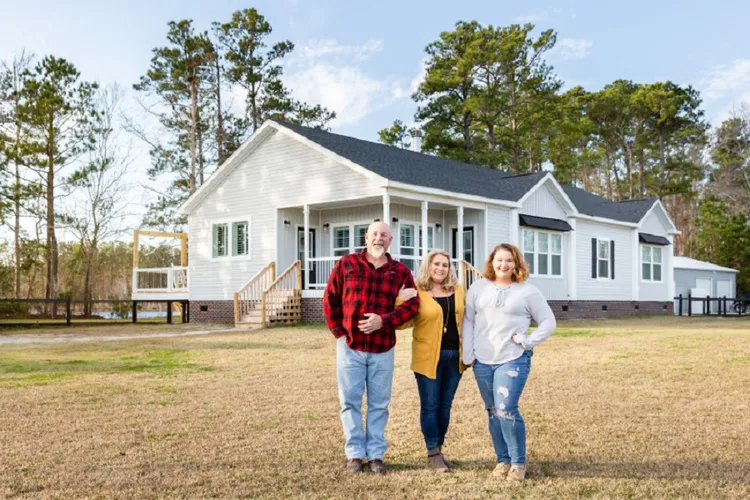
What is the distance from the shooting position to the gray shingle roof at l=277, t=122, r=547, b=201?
18.8m

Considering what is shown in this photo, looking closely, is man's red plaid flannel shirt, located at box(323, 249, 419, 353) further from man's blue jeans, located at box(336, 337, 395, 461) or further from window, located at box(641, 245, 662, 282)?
window, located at box(641, 245, 662, 282)

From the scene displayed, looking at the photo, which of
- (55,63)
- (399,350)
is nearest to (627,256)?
(399,350)

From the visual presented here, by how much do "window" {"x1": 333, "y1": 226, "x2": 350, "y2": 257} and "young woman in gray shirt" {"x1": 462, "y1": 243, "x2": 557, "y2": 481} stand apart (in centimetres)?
1584

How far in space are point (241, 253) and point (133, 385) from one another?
13.1m

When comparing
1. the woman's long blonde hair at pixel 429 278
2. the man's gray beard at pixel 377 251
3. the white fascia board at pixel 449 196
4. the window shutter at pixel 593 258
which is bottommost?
the woman's long blonde hair at pixel 429 278

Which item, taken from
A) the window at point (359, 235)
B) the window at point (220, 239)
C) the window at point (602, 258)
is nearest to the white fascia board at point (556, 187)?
the window at point (602, 258)

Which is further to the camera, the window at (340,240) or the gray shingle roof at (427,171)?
the window at (340,240)

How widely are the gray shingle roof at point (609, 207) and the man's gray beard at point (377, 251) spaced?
20.6 meters

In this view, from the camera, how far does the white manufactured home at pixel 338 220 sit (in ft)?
61.8

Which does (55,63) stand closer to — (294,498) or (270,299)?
(270,299)

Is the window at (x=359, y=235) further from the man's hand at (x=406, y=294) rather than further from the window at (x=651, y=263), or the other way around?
the man's hand at (x=406, y=294)

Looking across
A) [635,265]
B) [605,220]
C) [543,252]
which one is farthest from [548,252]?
[635,265]

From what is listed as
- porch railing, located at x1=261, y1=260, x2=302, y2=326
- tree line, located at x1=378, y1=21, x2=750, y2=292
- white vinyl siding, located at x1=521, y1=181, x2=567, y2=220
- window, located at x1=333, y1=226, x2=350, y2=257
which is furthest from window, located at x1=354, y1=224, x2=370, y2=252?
tree line, located at x1=378, y1=21, x2=750, y2=292

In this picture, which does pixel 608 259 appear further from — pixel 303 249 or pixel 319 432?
pixel 319 432
